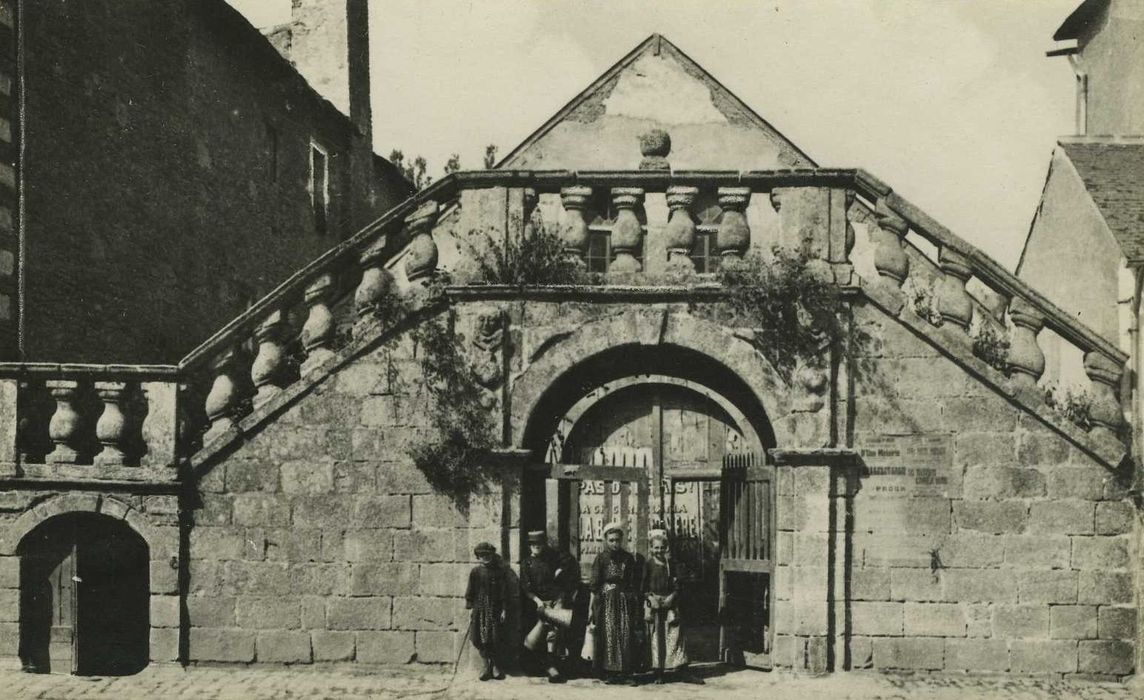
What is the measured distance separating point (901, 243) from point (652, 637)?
3.38m

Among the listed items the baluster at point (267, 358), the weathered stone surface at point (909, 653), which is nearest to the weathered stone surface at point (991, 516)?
the weathered stone surface at point (909, 653)

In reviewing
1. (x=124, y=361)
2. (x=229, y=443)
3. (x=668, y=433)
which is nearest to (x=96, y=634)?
(x=229, y=443)

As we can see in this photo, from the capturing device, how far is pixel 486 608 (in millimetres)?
8172

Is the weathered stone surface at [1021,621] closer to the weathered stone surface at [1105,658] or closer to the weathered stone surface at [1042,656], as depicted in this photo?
the weathered stone surface at [1042,656]

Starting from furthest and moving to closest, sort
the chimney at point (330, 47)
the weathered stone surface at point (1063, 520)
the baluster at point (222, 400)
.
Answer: the chimney at point (330, 47) < the baluster at point (222, 400) < the weathered stone surface at point (1063, 520)

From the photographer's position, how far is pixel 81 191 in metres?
10.7

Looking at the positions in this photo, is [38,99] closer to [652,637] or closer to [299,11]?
[652,637]

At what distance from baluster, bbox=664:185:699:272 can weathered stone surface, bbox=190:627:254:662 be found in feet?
13.5

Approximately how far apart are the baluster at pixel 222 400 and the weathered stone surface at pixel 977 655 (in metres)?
5.37

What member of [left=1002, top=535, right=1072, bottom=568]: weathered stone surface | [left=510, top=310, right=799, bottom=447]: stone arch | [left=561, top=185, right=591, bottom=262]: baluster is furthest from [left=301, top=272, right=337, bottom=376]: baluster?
[left=1002, top=535, right=1072, bottom=568]: weathered stone surface

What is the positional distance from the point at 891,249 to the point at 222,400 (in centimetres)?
497

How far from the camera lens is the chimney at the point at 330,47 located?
17.3 meters

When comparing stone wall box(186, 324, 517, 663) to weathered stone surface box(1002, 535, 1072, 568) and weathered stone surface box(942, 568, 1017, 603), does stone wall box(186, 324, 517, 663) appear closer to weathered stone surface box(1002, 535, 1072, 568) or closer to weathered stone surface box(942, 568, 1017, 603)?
weathered stone surface box(942, 568, 1017, 603)

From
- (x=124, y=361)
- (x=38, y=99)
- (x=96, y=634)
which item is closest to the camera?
(x=96, y=634)
